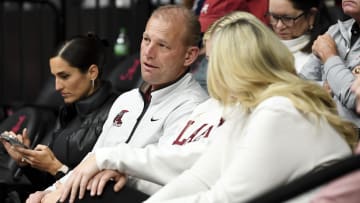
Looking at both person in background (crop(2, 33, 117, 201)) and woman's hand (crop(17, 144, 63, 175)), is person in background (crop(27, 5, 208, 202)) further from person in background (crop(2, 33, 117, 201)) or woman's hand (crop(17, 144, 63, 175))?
person in background (crop(2, 33, 117, 201))

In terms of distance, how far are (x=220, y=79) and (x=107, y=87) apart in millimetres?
1940

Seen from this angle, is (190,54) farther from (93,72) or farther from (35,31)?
(35,31)

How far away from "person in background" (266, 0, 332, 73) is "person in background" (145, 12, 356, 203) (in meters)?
1.28

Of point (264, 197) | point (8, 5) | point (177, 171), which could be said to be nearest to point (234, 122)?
point (177, 171)

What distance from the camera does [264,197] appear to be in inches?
110

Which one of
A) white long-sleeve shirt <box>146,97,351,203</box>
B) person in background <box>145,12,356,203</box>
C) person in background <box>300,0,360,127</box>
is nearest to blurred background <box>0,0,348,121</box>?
person in background <box>300,0,360,127</box>

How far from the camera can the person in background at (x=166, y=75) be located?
179 inches

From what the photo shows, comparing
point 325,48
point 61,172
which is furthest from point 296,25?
point 61,172

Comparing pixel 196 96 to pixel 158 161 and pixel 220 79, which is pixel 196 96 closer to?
pixel 158 161

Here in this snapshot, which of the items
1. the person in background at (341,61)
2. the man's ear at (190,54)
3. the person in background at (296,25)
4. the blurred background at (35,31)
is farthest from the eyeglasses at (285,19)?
the blurred background at (35,31)

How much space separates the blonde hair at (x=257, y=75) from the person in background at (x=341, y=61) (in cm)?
66

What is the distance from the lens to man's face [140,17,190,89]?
15.1 feet

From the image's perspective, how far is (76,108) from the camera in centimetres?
541

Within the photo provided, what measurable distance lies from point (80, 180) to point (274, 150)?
3.32 feet
